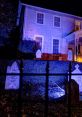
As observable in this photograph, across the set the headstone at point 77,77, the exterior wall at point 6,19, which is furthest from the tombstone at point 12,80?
the exterior wall at point 6,19

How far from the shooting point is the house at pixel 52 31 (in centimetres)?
1895

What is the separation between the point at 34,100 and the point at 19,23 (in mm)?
15088

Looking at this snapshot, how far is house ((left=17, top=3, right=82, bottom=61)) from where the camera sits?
19.0 metres

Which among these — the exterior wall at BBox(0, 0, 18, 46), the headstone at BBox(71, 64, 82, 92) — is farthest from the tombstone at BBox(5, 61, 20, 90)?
the exterior wall at BBox(0, 0, 18, 46)

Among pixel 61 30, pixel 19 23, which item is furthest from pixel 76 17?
pixel 19 23

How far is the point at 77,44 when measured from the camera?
20.5 meters

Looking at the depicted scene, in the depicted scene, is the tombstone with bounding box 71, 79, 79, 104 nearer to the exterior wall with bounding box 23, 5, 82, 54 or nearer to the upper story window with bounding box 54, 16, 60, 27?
the exterior wall with bounding box 23, 5, 82, 54

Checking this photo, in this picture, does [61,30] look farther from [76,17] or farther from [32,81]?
[32,81]

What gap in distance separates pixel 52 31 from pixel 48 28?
523mm

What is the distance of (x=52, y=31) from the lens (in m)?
20.4

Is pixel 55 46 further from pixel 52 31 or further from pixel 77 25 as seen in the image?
pixel 77 25

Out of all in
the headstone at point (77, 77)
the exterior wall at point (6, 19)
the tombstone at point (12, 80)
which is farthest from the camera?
the exterior wall at point (6, 19)

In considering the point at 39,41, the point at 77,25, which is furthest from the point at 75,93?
the point at 77,25

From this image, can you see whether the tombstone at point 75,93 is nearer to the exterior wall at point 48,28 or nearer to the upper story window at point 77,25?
the exterior wall at point 48,28
